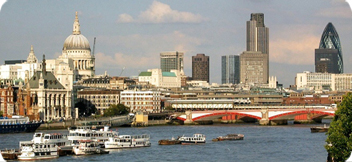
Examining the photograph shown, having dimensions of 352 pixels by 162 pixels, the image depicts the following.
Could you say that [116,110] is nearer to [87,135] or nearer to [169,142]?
[169,142]

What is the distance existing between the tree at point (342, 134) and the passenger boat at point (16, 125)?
5094 cm

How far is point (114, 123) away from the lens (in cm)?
10288

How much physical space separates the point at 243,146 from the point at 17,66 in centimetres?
8495

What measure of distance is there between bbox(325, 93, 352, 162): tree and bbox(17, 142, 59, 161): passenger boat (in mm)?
23720

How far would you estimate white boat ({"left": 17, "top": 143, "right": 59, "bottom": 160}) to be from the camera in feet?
190

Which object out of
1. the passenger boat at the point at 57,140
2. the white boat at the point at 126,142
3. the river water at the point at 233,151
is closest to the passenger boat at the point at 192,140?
the river water at the point at 233,151

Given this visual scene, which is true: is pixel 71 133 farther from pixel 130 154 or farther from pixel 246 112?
pixel 246 112

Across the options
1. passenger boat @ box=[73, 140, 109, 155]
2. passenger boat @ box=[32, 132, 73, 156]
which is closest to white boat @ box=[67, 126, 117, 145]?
passenger boat @ box=[32, 132, 73, 156]

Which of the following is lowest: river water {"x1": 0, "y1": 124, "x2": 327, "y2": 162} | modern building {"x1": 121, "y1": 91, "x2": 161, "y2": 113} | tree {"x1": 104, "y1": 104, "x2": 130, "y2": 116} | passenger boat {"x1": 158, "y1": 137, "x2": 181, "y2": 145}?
river water {"x1": 0, "y1": 124, "x2": 327, "y2": 162}

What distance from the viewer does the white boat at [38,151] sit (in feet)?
190

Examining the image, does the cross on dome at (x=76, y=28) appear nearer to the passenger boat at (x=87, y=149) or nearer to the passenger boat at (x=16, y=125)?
the passenger boat at (x=16, y=125)

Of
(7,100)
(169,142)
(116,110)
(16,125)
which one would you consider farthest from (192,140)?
(116,110)

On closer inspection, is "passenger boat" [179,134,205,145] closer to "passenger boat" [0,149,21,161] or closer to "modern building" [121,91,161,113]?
"passenger boat" [0,149,21,161]

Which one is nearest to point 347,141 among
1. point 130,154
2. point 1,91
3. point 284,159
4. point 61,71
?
point 284,159
